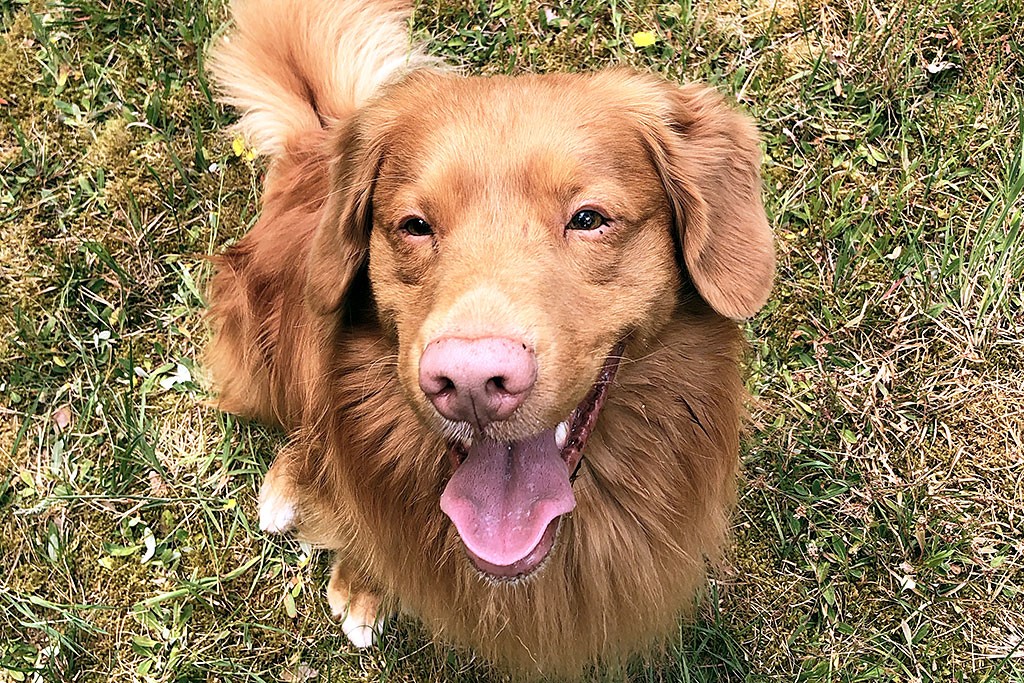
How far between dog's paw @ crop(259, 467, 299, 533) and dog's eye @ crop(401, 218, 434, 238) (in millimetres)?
1793

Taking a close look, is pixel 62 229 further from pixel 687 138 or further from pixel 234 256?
pixel 687 138

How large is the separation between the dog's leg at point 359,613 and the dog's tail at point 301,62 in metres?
1.84

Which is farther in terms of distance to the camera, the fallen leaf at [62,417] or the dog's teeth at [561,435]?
the fallen leaf at [62,417]

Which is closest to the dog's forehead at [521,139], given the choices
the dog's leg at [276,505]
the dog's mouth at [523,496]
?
the dog's mouth at [523,496]

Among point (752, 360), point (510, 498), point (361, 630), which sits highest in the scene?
point (510, 498)

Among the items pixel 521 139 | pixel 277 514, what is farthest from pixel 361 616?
pixel 521 139

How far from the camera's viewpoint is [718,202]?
2590 mm

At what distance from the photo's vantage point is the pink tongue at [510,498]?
2.41 meters

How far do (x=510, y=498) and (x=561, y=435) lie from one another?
23 centimetres

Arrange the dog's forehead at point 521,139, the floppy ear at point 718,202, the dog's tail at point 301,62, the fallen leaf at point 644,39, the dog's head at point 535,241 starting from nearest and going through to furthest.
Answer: the dog's head at point 535,241 → the dog's forehead at point 521,139 → the floppy ear at point 718,202 → the dog's tail at point 301,62 → the fallen leaf at point 644,39

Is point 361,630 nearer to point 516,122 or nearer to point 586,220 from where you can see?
point 586,220

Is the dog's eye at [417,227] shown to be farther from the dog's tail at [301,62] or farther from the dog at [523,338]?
the dog's tail at [301,62]

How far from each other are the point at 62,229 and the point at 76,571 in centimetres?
164

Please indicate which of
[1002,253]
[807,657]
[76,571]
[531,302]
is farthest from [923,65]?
[76,571]
